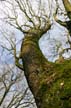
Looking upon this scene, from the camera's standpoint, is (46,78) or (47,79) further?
(46,78)

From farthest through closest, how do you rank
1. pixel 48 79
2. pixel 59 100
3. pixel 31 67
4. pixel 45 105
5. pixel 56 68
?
pixel 31 67 → pixel 56 68 → pixel 48 79 → pixel 45 105 → pixel 59 100

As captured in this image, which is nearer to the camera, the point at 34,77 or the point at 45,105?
the point at 45,105

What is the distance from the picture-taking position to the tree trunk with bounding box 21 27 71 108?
14.8 ft

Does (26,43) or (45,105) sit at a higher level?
(26,43)

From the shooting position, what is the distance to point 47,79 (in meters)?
5.33

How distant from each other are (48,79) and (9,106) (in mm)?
22371

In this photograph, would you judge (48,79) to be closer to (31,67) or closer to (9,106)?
(31,67)

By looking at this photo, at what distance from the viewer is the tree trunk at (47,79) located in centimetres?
450

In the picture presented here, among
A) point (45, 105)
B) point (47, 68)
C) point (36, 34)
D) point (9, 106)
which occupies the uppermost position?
point (36, 34)

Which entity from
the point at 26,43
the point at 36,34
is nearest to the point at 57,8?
the point at 36,34

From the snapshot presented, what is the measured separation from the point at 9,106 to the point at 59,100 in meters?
23.2

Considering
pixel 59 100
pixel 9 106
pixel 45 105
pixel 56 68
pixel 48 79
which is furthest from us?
pixel 9 106

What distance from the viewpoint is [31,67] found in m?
6.46

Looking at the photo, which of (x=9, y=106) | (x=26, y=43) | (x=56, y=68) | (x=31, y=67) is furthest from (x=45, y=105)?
(x=9, y=106)
